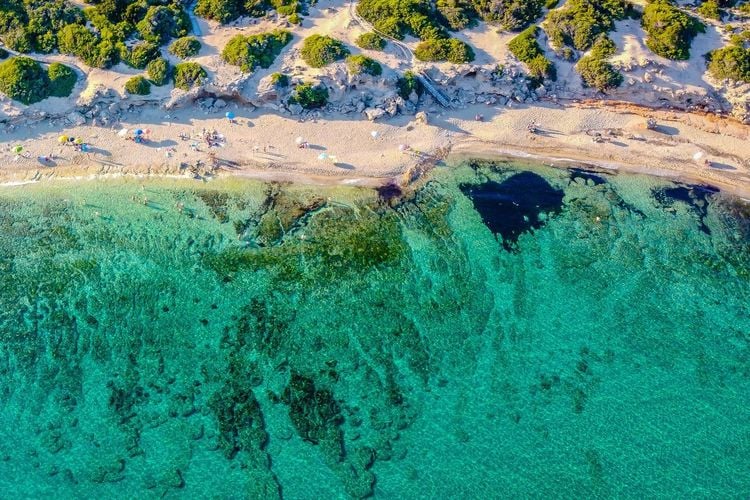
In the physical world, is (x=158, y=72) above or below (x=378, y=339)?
above

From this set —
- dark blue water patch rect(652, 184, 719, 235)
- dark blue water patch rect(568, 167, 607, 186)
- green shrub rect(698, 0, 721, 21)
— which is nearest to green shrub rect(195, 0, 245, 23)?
dark blue water patch rect(568, 167, 607, 186)

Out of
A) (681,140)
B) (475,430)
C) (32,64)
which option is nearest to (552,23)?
(681,140)

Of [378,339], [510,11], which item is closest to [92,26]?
[510,11]

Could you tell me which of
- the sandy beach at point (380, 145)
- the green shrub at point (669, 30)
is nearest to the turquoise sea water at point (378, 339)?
the sandy beach at point (380, 145)

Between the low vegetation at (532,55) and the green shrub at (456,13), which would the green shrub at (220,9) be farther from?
the low vegetation at (532,55)

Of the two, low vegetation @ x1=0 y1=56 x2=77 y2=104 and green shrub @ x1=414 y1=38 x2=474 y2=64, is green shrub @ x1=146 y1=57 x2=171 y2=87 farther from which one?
green shrub @ x1=414 y1=38 x2=474 y2=64

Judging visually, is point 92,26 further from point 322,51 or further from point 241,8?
point 322,51

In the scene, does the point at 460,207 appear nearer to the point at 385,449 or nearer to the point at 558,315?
the point at 558,315

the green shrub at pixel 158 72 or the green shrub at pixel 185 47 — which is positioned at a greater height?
the green shrub at pixel 185 47
